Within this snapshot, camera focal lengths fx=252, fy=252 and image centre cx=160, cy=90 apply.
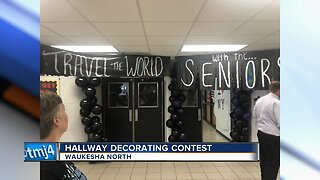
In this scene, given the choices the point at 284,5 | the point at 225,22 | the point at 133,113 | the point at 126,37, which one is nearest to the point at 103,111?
the point at 133,113

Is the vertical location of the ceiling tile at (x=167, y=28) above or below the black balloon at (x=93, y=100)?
above

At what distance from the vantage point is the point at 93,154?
1322 mm

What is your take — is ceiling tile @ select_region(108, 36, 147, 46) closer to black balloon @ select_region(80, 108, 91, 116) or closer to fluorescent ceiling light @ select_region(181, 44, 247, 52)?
fluorescent ceiling light @ select_region(181, 44, 247, 52)

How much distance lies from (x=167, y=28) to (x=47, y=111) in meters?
1.69

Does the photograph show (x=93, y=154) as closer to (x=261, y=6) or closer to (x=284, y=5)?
(x=284, y=5)

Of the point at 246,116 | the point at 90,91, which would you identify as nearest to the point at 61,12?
the point at 90,91

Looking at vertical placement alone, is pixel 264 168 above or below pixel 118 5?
below

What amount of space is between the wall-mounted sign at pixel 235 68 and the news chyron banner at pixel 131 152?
0.72 meters

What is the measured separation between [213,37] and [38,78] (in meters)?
1.76

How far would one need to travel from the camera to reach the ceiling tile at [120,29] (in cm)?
252

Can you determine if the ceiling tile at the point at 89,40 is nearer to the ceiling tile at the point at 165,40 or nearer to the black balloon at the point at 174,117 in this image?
the ceiling tile at the point at 165,40

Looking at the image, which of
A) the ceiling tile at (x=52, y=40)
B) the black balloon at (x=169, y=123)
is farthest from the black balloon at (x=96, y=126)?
the ceiling tile at (x=52, y=40)

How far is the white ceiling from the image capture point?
6.72 feet

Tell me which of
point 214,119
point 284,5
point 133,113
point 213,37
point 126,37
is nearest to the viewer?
point 284,5
